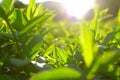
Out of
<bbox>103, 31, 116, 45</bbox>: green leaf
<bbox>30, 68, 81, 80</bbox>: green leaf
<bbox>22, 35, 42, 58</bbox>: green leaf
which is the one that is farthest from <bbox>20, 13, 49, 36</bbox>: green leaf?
<bbox>30, 68, 81, 80</bbox>: green leaf

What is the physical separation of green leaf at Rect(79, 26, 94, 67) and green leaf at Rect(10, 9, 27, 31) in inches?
16.6

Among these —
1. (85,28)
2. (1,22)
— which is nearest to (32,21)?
(1,22)

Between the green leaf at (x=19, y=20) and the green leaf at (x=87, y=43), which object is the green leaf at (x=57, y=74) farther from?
the green leaf at (x=19, y=20)

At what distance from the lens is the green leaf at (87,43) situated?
56 cm

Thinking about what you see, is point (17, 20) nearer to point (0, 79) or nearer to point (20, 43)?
point (20, 43)

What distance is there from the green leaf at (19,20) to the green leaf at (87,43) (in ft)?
1.38

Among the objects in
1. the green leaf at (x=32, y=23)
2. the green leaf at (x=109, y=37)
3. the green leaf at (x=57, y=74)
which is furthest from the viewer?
the green leaf at (x=109, y=37)

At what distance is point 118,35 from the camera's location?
1145 millimetres

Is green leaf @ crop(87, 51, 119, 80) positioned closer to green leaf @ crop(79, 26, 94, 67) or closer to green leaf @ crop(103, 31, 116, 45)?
green leaf @ crop(79, 26, 94, 67)

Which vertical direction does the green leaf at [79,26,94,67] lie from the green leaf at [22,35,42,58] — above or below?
below

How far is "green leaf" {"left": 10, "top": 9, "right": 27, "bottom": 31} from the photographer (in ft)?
3.08

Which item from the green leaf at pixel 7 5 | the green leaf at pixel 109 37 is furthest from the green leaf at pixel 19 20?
the green leaf at pixel 109 37

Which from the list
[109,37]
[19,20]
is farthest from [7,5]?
[109,37]

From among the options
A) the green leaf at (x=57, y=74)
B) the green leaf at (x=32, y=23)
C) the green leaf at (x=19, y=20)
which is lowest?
the green leaf at (x=57, y=74)
